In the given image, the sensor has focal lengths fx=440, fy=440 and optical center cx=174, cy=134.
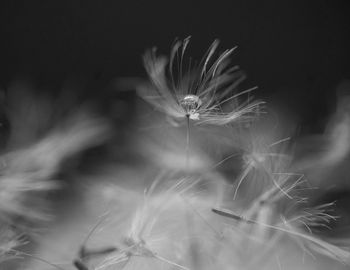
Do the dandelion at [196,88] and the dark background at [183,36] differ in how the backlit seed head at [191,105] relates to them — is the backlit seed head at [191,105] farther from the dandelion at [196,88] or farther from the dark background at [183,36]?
the dark background at [183,36]

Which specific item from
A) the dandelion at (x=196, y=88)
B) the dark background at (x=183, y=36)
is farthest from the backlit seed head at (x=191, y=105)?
the dark background at (x=183, y=36)

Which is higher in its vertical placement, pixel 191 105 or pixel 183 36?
pixel 183 36

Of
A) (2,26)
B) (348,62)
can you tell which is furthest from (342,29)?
(2,26)

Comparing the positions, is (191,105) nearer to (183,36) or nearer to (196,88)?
(196,88)

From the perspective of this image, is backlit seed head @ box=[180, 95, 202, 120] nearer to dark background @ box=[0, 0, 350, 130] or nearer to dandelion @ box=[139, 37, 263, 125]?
dandelion @ box=[139, 37, 263, 125]

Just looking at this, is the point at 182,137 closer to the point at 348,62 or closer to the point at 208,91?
the point at 208,91

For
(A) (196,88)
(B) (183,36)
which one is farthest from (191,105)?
(B) (183,36)
